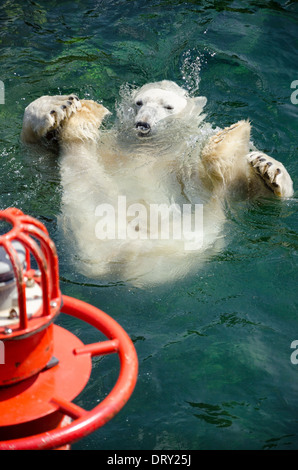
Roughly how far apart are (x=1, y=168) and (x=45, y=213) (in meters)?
0.79

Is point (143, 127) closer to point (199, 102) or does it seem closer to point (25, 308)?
point (199, 102)

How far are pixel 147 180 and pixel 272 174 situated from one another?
1.01m

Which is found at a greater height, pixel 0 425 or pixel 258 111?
pixel 0 425

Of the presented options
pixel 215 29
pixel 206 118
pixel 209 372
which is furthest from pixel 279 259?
pixel 215 29

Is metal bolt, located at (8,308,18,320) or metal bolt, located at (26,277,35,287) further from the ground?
metal bolt, located at (26,277,35,287)

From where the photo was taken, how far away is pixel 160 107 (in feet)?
16.0

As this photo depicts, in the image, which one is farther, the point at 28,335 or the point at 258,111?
the point at 258,111

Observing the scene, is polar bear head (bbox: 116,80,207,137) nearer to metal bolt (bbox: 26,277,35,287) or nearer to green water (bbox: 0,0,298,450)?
green water (bbox: 0,0,298,450)

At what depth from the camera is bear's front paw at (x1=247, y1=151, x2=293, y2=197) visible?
405cm

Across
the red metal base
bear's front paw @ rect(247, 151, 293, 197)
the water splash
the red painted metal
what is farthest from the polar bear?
the red painted metal

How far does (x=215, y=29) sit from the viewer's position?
749cm

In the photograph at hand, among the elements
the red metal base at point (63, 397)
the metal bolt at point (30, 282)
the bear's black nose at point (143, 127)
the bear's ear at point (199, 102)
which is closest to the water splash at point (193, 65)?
the bear's ear at point (199, 102)

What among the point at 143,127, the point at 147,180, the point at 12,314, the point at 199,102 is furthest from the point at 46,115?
the point at 12,314

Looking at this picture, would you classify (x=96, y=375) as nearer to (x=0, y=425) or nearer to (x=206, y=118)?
(x=0, y=425)
